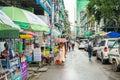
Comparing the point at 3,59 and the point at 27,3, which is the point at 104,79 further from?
the point at 27,3

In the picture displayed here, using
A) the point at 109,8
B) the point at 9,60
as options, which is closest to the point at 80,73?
the point at 9,60

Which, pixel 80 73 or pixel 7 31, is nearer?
pixel 7 31

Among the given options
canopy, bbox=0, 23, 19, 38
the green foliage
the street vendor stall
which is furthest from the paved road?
the green foliage

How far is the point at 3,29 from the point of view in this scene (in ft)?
30.9

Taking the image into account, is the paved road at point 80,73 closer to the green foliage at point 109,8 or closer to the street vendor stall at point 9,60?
the street vendor stall at point 9,60

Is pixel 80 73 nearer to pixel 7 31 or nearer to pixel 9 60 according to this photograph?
pixel 9 60

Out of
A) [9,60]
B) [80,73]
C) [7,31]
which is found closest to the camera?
[7,31]

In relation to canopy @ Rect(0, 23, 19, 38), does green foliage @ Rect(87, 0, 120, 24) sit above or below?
above

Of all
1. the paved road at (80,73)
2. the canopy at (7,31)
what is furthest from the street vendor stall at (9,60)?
the paved road at (80,73)

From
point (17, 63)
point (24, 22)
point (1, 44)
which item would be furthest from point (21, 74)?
point (1, 44)

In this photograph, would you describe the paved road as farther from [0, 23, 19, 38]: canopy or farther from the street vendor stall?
[0, 23, 19, 38]: canopy

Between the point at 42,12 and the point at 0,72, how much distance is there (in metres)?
29.9

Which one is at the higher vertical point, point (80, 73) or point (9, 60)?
point (9, 60)

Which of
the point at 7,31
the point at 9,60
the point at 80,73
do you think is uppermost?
the point at 7,31
